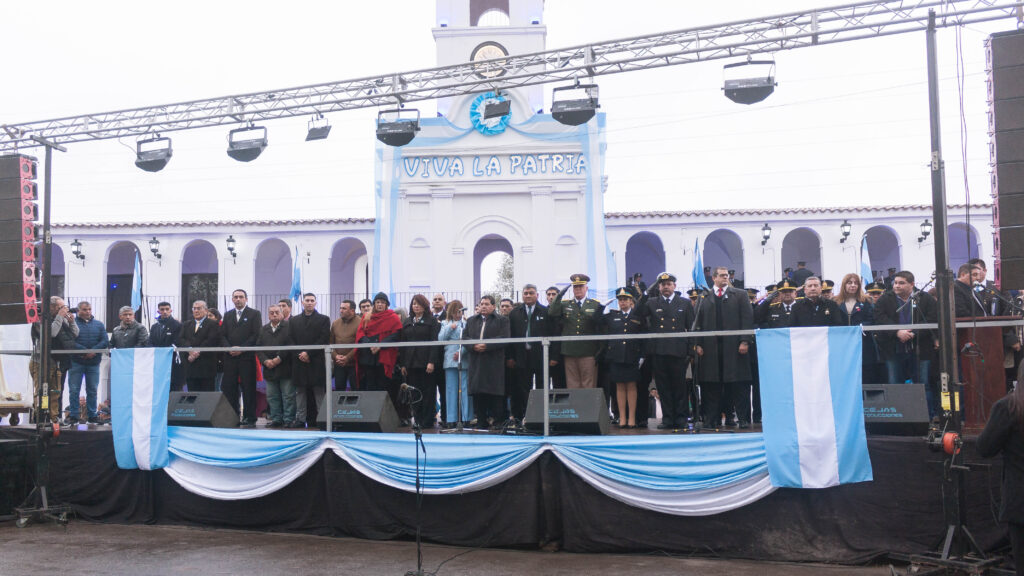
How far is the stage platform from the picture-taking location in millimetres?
6078

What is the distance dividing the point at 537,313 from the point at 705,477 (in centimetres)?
308

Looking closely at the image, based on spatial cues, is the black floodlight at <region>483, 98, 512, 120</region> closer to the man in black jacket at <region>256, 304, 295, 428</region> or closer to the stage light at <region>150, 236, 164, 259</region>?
the man in black jacket at <region>256, 304, 295, 428</region>

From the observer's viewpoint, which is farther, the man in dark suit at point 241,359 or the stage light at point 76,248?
the stage light at point 76,248

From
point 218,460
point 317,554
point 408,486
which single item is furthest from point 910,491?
point 218,460

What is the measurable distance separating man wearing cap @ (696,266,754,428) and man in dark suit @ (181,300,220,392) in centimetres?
555

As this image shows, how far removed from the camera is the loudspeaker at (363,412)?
309 inches

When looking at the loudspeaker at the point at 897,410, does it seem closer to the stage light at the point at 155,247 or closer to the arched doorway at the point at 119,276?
the stage light at the point at 155,247

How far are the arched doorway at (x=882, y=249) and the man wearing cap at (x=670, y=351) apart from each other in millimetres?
13076

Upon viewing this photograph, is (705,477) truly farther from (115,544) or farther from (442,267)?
(442,267)

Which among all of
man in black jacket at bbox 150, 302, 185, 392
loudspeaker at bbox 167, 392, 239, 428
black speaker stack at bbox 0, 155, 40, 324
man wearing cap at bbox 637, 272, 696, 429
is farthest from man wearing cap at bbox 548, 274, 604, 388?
black speaker stack at bbox 0, 155, 40, 324

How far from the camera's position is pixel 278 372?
9.18 m

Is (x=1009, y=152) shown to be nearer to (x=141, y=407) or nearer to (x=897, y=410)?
(x=897, y=410)

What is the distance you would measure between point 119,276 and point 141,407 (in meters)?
15.2

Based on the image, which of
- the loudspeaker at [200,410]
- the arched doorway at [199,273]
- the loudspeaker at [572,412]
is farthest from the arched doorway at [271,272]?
the loudspeaker at [572,412]
